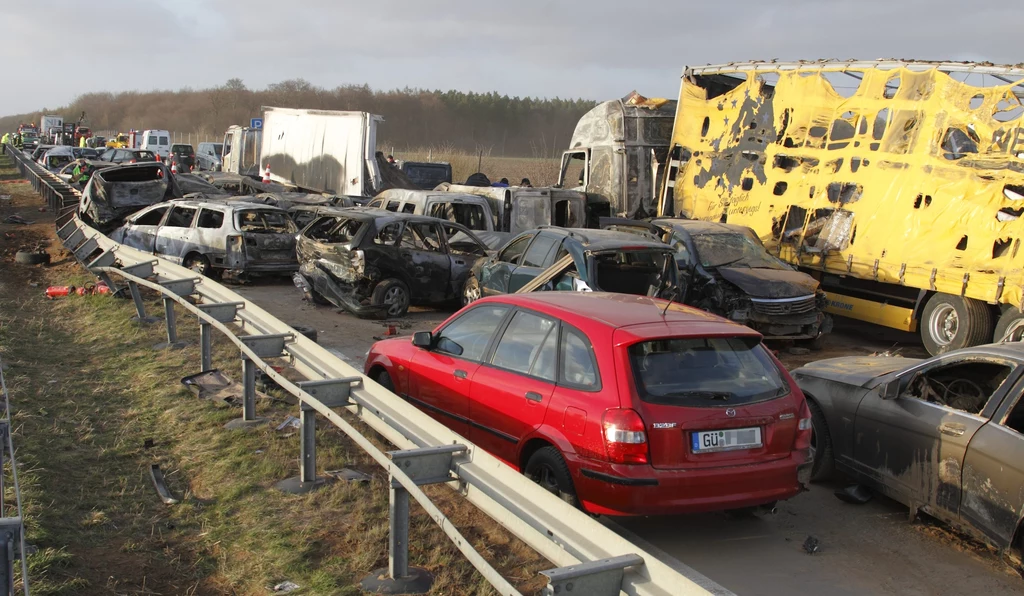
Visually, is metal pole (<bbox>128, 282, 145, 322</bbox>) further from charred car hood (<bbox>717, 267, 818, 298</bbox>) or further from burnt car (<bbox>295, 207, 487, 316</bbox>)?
charred car hood (<bbox>717, 267, 818, 298</bbox>)

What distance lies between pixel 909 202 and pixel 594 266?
5.38 meters

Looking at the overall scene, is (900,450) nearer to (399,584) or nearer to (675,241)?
(399,584)

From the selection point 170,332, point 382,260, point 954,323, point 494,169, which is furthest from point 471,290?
point 494,169

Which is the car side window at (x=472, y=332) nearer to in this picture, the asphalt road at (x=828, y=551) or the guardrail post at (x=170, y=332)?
the asphalt road at (x=828, y=551)

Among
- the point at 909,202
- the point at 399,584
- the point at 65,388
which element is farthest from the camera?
the point at 909,202

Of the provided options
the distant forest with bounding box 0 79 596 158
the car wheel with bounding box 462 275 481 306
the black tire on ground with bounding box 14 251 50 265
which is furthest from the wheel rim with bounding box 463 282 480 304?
the distant forest with bounding box 0 79 596 158

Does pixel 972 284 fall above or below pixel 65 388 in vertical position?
above

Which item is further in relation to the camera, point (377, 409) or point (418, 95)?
point (418, 95)

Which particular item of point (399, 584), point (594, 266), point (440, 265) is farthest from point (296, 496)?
point (440, 265)

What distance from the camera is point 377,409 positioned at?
17.9 feet

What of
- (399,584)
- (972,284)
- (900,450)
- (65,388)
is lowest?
(65,388)

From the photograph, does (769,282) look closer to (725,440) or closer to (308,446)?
(725,440)

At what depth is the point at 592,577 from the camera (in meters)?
3.26

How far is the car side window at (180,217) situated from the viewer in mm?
15858
